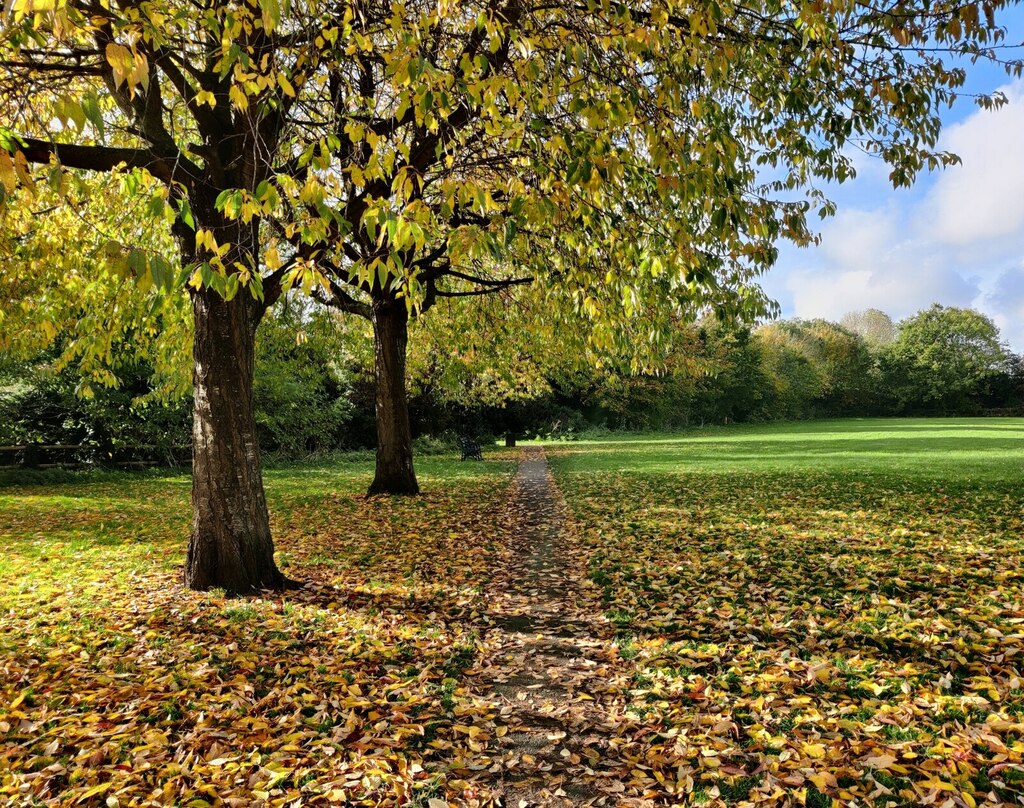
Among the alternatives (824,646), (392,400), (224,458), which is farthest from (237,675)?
(392,400)

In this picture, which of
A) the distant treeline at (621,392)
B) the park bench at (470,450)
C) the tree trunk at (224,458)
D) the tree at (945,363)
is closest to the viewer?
the tree trunk at (224,458)

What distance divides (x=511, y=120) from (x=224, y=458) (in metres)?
4.43

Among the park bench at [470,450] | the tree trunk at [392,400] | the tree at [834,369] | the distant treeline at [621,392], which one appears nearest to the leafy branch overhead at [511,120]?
the distant treeline at [621,392]

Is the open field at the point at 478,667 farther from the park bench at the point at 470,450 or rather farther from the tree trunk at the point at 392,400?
the park bench at the point at 470,450

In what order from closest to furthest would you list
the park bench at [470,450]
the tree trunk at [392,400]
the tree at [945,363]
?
the tree trunk at [392,400], the park bench at [470,450], the tree at [945,363]

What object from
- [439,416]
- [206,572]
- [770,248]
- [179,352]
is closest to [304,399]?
[439,416]

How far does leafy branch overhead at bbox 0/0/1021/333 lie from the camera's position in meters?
4.29

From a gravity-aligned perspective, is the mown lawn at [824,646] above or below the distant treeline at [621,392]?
below

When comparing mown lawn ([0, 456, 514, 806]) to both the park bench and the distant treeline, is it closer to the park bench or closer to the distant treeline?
the distant treeline

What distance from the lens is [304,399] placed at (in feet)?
80.0

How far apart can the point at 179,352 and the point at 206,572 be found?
6295 millimetres

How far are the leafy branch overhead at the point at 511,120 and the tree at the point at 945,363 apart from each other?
70.6 m

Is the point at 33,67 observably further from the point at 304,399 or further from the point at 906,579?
the point at 304,399

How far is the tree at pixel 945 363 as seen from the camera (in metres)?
65.2
